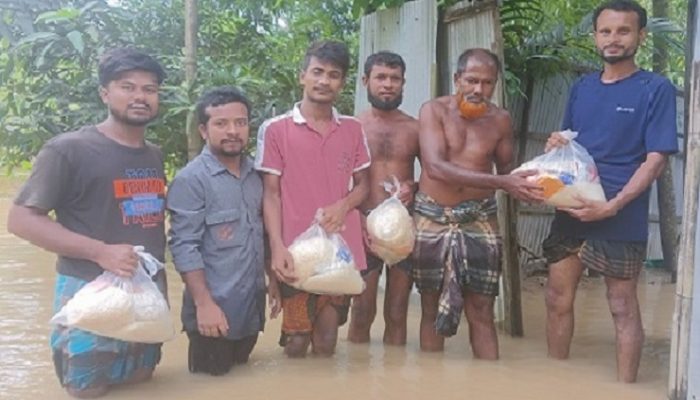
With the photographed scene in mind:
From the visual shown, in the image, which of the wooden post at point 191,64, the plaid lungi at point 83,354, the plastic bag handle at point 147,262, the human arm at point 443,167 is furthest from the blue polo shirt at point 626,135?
the wooden post at point 191,64

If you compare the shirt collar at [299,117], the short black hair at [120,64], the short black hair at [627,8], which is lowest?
the shirt collar at [299,117]

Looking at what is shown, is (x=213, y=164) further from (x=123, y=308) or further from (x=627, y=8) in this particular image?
(x=627, y=8)

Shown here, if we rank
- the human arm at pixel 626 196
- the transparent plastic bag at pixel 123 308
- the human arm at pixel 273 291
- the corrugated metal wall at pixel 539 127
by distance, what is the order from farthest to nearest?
the corrugated metal wall at pixel 539 127 → the human arm at pixel 273 291 → the human arm at pixel 626 196 → the transparent plastic bag at pixel 123 308

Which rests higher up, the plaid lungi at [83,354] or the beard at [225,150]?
the beard at [225,150]

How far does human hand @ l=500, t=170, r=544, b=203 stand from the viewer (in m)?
3.81

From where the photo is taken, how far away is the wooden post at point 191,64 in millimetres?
6629

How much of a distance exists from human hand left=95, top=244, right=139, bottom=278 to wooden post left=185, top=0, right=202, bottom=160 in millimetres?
3367

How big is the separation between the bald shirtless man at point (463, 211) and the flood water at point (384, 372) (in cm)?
27

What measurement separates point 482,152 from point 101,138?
6.13ft

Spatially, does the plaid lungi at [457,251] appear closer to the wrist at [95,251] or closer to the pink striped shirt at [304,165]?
the pink striped shirt at [304,165]

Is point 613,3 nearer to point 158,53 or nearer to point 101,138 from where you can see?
point 101,138

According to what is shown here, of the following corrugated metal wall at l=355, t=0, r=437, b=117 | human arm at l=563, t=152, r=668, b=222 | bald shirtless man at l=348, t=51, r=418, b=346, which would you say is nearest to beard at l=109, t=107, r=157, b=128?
bald shirtless man at l=348, t=51, r=418, b=346

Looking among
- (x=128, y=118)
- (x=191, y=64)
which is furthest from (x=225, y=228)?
(x=191, y=64)

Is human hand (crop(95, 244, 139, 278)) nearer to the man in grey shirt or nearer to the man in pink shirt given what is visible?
the man in grey shirt
